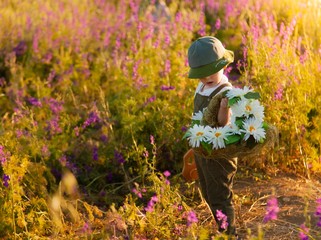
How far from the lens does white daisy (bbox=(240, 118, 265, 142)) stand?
8.32ft

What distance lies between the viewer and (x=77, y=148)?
3945 millimetres

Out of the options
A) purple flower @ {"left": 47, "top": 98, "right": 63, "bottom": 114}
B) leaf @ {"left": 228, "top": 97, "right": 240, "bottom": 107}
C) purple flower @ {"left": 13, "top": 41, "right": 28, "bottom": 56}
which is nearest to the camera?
leaf @ {"left": 228, "top": 97, "right": 240, "bottom": 107}

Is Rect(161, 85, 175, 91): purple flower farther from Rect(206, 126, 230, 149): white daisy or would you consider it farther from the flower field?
Rect(206, 126, 230, 149): white daisy

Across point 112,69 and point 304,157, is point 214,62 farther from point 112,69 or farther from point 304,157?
point 112,69

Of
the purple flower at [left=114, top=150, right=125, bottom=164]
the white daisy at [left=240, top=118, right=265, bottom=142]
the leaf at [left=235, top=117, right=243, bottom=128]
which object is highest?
the leaf at [left=235, top=117, right=243, bottom=128]

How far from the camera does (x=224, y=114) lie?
264cm

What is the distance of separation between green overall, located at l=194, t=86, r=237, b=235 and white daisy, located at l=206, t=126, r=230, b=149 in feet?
0.79

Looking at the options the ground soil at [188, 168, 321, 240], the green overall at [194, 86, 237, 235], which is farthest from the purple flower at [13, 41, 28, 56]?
the green overall at [194, 86, 237, 235]

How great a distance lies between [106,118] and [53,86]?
1.18 m

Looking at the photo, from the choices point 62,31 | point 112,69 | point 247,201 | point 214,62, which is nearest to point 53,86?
point 112,69

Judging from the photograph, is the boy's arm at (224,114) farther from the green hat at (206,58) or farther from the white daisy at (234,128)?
the green hat at (206,58)

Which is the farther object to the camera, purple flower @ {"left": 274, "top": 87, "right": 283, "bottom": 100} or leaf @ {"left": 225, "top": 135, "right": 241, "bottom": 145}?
purple flower @ {"left": 274, "top": 87, "right": 283, "bottom": 100}

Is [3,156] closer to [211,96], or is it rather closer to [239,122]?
[211,96]

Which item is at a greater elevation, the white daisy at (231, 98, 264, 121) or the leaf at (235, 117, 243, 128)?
the white daisy at (231, 98, 264, 121)
